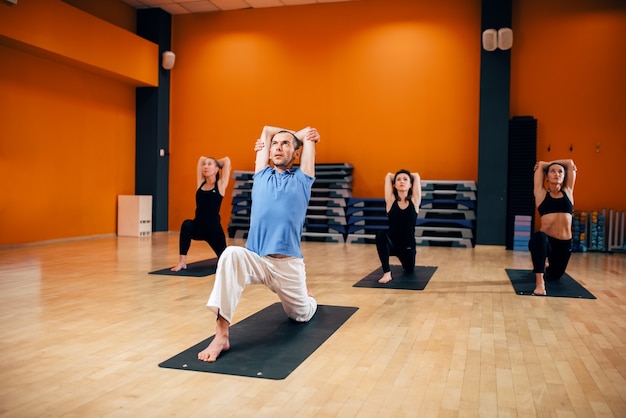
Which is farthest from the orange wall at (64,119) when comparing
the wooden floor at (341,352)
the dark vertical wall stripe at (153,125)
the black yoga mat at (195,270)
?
the black yoga mat at (195,270)

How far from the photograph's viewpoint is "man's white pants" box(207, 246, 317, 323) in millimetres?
2580

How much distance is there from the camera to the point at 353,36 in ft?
29.6

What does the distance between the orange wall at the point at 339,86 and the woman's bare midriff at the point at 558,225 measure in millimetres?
3821

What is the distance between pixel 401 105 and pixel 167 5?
13.5 feet

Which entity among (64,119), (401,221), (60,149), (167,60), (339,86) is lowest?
(401,221)

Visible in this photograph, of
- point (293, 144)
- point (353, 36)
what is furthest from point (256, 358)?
point (353, 36)

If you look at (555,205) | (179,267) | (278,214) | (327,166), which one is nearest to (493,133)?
(327,166)

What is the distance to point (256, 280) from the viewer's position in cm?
281

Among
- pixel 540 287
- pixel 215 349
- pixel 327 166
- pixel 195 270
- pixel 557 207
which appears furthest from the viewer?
pixel 327 166

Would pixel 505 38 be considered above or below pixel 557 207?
above

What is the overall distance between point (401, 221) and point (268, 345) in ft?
8.24

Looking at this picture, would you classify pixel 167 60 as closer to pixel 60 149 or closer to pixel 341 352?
pixel 60 149

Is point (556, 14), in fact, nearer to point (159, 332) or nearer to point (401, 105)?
point (401, 105)

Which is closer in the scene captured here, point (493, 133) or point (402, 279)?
point (402, 279)
